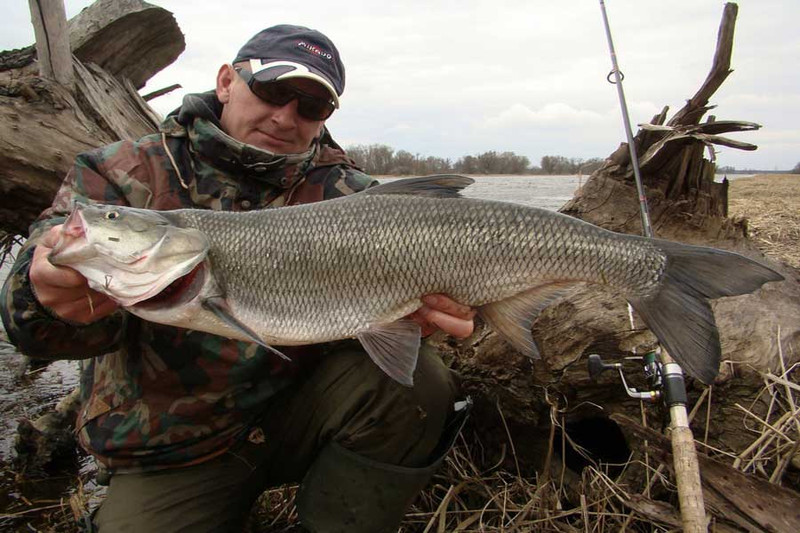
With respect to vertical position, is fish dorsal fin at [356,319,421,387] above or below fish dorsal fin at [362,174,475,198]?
below

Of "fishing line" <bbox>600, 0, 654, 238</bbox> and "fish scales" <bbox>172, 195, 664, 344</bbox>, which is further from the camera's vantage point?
"fishing line" <bbox>600, 0, 654, 238</bbox>

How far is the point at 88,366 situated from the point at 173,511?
0.89m

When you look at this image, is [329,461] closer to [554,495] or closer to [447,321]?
[447,321]

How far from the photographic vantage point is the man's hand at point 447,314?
2699 millimetres

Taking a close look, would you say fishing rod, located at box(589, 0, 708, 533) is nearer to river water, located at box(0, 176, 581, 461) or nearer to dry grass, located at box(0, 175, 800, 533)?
dry grass, located at box(0, 175, 800, 533)

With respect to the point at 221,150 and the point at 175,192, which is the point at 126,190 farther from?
the point at 221,150

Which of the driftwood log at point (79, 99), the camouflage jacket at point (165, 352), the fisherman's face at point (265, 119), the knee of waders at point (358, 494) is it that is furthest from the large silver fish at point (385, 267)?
the driftwood log at point (79, 99)

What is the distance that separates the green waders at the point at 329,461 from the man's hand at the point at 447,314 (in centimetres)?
40

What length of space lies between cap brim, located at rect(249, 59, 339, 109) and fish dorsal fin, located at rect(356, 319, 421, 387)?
139 centimetres

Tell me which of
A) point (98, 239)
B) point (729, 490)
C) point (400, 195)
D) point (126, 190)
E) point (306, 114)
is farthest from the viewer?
point (306, 114)

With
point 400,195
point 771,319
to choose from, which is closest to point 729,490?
point 771,319

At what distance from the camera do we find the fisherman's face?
10.5 feet

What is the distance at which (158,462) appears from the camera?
2.82m

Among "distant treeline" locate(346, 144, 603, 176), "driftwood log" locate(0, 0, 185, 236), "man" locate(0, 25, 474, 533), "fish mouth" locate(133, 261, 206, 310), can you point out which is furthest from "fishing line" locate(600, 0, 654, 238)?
"distant treeline" locate(346, 144, 603, 176)
